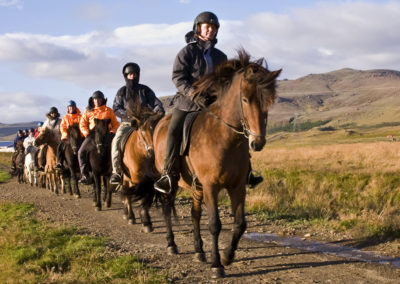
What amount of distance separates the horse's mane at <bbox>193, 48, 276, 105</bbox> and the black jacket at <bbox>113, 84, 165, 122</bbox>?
407 cm

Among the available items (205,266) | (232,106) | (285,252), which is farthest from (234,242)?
(232,106)

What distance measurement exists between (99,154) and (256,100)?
→ 817 centimetres

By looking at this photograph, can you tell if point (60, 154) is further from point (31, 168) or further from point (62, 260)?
point (62, 260)

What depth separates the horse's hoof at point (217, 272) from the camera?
607 cm

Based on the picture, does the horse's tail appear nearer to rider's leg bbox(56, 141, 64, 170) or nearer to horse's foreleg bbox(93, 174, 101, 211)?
horse's foreleg bbox(93, 174, 101, 211)

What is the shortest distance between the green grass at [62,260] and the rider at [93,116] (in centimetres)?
398

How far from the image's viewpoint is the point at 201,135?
6.57m

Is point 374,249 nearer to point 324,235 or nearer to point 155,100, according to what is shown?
point 324,235

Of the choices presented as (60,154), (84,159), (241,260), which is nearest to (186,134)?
(241,260)

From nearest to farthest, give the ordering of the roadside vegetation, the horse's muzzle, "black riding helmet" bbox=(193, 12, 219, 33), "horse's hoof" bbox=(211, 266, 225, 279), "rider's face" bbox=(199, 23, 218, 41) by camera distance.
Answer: the horse's muzzle
"horse's hoof" bbox=(211, 266, 225, 279)
"black riding helmet" bbox=(193, 12, 219, 33)
"rider's face" bbox=(199, 23, 218, 41)
the roadside vegetation

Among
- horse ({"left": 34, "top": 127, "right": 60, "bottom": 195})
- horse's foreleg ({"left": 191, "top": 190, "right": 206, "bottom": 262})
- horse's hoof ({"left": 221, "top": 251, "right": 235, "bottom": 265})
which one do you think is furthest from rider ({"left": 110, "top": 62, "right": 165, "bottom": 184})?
horse ({"left": 34, "top": 127, "right": 60, "bottom": 195})

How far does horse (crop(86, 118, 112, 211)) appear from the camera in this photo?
41.3 feet

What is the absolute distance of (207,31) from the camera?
7312 mm

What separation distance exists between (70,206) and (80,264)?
24.0ft
